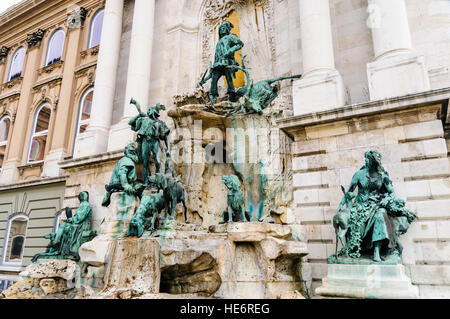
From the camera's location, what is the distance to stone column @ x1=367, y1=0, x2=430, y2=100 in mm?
7242

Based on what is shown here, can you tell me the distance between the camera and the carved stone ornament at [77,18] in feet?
56.6

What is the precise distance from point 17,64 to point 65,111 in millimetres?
7215

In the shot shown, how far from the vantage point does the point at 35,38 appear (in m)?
19.0

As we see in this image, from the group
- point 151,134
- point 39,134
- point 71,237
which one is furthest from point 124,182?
point 39,134

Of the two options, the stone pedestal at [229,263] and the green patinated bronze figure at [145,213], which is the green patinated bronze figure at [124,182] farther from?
the stone pedestal at [229,263]

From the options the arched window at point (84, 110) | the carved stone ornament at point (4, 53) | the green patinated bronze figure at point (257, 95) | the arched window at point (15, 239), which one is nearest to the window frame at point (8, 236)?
the arched window at point (15, 239)

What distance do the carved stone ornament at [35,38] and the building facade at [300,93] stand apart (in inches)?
2.7

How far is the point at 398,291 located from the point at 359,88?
5644 mm

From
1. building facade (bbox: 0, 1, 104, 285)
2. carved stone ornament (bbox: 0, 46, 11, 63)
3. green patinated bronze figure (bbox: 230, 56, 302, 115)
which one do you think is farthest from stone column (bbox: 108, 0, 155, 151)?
carved stone ornament (bbox: 0, 46, 11, 63)

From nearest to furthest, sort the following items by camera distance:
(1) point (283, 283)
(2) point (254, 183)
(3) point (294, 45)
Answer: (1) point (283, 283)
(2) point (254, 183)
(3) point (294, 45)

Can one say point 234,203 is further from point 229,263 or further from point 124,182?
point 124,182
